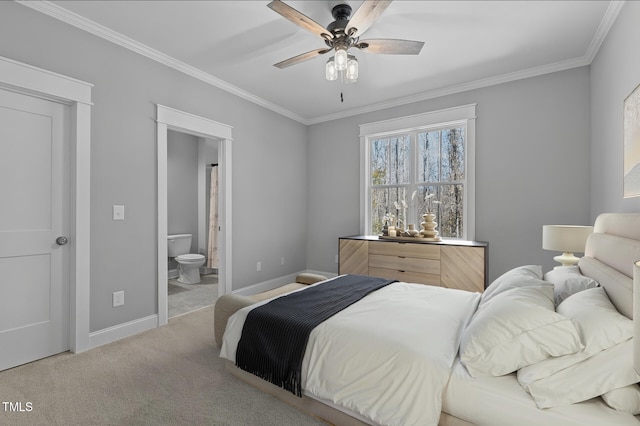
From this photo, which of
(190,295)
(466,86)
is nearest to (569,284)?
(466,86)

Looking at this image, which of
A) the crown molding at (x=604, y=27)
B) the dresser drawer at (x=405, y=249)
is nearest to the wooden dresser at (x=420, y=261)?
the dresser drawer at (x=405, y=249)

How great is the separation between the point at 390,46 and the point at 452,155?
6.77 ft

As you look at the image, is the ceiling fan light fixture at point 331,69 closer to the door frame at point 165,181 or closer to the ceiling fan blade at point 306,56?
the ceiling fan blade at point 306,56

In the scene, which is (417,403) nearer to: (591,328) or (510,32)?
(591,328)

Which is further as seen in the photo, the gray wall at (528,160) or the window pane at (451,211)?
the window pane at (451,211)

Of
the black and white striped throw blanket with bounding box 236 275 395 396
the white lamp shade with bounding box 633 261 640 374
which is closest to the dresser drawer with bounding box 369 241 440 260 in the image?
the black and white striped throw blanket with bounding box 236 275 395 396

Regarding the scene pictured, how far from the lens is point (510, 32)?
8.77ft

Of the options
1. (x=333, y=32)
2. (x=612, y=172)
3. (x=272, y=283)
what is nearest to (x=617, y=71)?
(x=612, y=172)

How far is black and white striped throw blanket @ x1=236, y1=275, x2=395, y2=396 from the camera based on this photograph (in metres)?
1.65

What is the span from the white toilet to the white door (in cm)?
236

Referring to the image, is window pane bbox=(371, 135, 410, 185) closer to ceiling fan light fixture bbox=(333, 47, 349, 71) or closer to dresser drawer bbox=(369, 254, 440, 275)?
dresser drawer bbox=(369, 254, 440, 275)

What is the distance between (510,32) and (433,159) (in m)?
1.70

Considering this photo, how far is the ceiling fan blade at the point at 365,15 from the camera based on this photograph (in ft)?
6.21

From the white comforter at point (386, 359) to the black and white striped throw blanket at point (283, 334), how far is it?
0.06 metres
